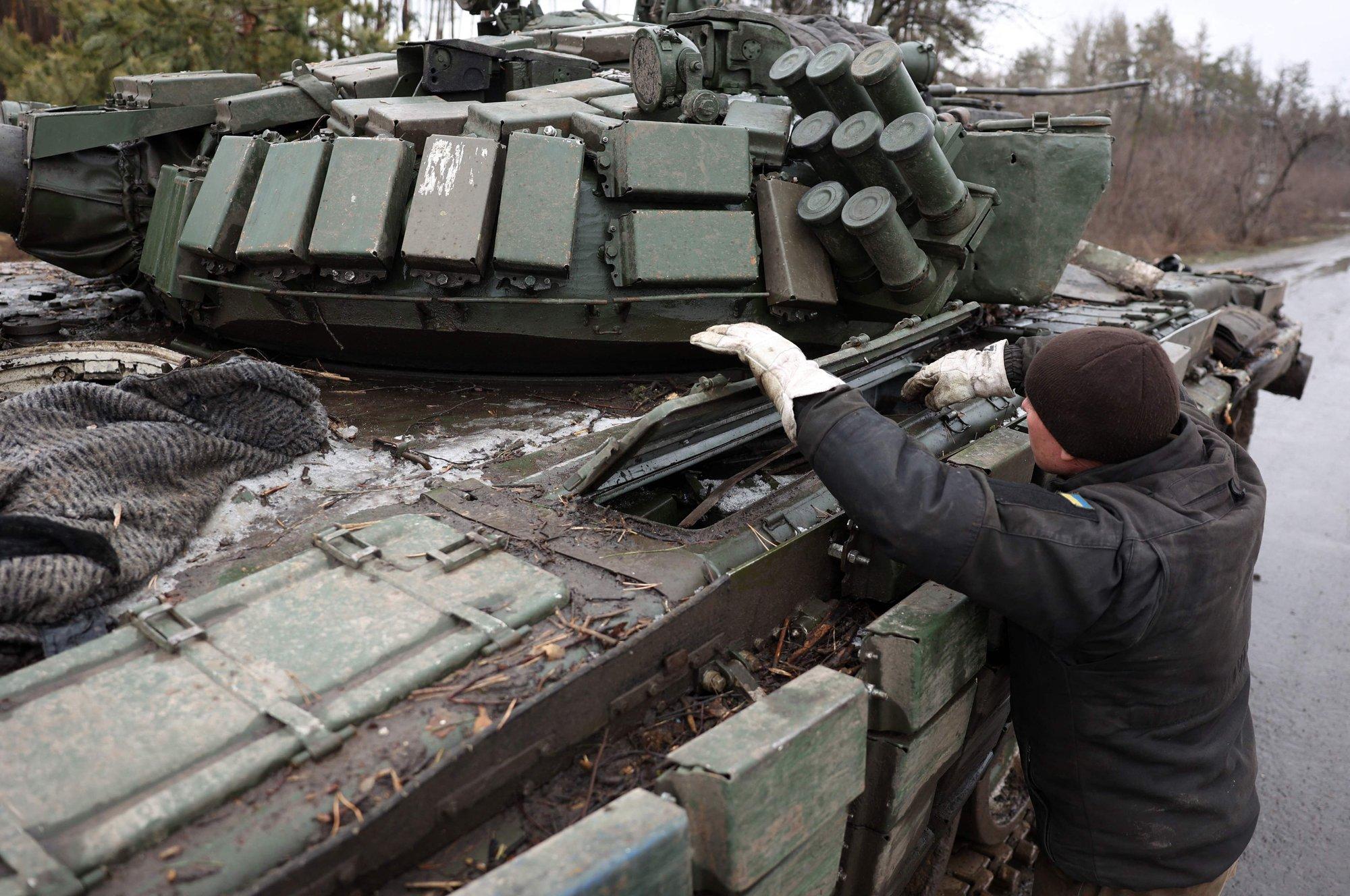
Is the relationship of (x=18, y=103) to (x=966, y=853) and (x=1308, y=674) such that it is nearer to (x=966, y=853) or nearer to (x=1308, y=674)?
(x=966, y=853)

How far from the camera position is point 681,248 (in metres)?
3.59

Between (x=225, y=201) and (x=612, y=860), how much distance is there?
3.14 metres

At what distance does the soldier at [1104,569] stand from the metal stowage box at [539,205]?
2.94 feet

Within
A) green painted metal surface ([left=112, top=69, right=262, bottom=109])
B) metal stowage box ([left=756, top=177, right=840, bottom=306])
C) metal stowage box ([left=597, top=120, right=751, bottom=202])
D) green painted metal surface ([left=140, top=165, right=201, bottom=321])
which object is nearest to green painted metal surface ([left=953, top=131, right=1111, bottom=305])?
metal stowage box ([left=756, top=177, right=840, bottom=306])

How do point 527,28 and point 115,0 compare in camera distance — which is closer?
point 527,28

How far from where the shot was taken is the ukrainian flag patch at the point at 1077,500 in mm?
2236

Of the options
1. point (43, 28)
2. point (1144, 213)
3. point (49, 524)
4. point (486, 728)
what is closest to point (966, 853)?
point (486, 728)

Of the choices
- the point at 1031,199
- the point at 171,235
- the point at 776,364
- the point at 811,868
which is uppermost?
the point at 1031,199

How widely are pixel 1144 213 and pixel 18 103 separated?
75.1ft

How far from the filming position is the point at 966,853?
3682mm

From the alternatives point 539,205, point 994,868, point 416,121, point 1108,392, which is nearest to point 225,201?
point 416,121

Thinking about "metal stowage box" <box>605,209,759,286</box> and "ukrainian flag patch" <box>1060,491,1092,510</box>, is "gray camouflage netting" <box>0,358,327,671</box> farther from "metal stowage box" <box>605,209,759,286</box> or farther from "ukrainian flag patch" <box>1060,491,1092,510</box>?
"ukrainian flag patch" <box>1060,491,1092,510</box>

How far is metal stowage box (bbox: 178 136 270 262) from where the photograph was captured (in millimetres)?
3766

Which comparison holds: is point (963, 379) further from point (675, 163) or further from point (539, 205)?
point (539, 205)
